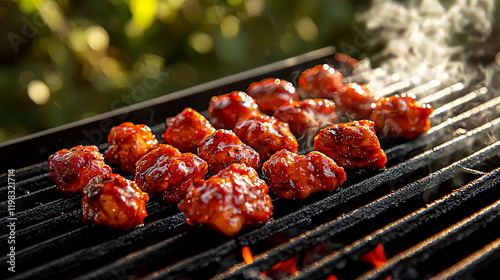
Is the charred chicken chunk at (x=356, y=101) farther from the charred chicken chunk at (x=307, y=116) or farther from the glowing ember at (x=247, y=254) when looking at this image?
the glowing ember at (x=247, y=254)

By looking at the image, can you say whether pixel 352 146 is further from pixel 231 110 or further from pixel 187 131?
pixel 187 131

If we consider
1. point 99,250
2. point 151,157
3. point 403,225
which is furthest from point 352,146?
point 99,250

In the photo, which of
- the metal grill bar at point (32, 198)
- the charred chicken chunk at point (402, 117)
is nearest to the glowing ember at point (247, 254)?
the metal grill bar at point (32, 198)

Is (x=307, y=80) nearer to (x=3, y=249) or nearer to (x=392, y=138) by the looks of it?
(x=392, y=138)

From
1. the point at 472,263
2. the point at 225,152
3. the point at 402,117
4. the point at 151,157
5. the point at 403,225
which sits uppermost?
the point at 151,157

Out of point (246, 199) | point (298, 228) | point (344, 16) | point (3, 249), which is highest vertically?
point (344, 16)

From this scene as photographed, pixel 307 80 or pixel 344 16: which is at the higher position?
pixel 344 16

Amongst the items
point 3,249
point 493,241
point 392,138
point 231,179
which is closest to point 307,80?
point 392,138
